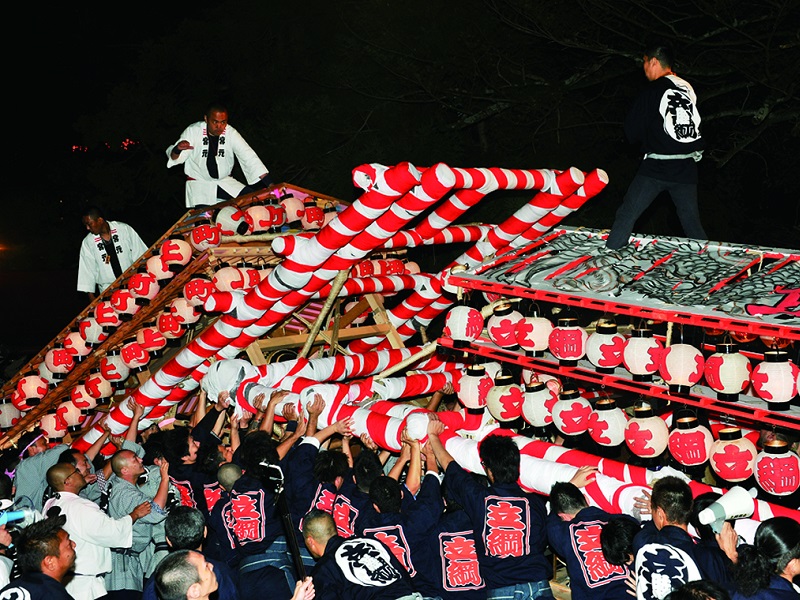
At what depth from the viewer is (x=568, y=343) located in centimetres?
589

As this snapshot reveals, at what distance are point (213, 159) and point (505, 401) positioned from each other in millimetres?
4471

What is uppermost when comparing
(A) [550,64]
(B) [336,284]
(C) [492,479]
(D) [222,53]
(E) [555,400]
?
(D) [222,53]

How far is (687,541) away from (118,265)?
288 inches

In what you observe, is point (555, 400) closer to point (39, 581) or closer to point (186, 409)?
point (39, 581)

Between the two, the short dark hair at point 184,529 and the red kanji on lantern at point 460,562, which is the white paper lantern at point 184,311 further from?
the red kanji on lantern at point 460,562

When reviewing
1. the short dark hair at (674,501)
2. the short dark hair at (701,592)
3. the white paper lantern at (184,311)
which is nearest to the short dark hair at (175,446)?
the white paper lantern at (184,311)

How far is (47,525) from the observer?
4.86 m

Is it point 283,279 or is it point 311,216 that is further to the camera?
point 311,216

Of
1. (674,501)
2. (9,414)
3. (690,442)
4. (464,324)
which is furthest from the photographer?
(9,414)

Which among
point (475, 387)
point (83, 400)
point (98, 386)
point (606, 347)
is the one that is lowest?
point (475, 387)

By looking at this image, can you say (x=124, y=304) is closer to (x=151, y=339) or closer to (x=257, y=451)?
(x=151, y=339)

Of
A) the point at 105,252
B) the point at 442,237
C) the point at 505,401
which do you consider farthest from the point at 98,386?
the point at 505,401

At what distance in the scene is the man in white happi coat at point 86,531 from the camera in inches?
231

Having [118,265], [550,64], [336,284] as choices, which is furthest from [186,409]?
[550,64]
